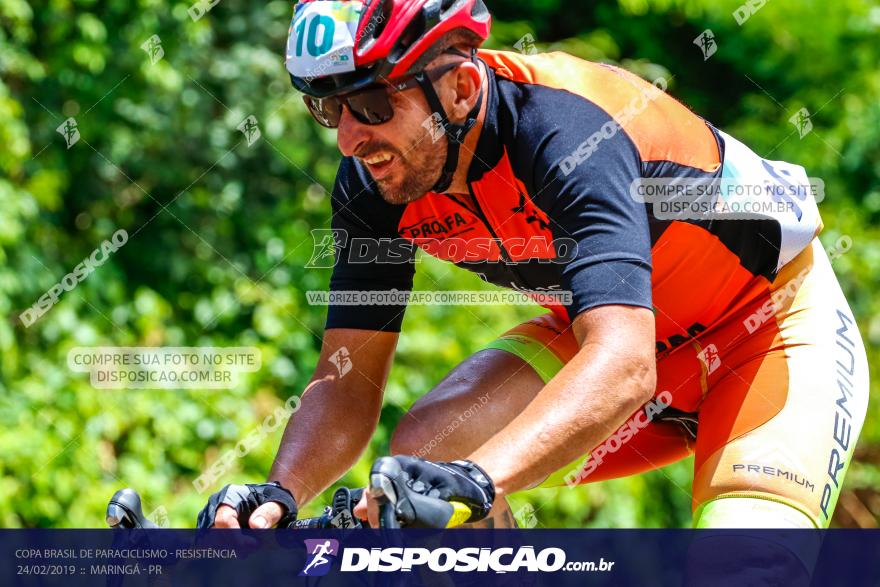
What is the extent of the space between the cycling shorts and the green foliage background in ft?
9.29

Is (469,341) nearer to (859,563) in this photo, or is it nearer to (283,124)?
(283,124)

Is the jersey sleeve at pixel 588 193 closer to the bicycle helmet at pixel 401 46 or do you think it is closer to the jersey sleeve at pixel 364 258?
the bicycle helmet at pixel 401 46

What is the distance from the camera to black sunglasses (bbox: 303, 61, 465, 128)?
296 centimetres

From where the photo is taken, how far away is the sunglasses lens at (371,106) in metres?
2.96

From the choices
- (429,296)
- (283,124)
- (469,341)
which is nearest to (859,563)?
(429,296)

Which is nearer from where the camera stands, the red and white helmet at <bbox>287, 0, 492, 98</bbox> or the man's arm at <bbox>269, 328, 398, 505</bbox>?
the red and white helmet at <bbox>287, 0, 492, 98</bbox>

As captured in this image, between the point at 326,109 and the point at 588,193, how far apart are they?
689 millimetres

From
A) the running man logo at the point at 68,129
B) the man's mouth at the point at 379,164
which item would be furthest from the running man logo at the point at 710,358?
the running man logo at the point at 68,129

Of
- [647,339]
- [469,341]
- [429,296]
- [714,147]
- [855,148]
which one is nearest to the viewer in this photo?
[647,339]

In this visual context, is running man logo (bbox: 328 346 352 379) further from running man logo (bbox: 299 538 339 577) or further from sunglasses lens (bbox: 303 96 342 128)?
running man logo (bbox: 299 538 339 577)

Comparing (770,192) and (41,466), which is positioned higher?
(770,192)

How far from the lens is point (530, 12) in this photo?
9.47 m

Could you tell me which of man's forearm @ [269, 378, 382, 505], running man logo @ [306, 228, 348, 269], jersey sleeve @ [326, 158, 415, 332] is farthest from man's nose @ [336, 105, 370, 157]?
running man logo @ [306, 228, 348, 269]

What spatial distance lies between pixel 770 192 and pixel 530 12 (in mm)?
6330
